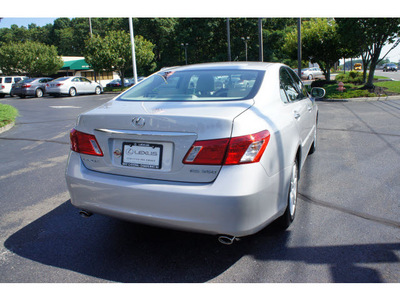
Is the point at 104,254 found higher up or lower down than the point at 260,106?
lower down

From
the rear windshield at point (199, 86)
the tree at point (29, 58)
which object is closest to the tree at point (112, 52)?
the tree at point (29, 58)

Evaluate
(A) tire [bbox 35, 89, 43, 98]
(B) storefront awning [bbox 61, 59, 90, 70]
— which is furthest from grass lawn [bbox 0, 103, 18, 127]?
(B) storefront awning [bbox 61, 59, 90, 70]

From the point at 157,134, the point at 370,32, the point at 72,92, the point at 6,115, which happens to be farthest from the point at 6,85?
the point at 157,134

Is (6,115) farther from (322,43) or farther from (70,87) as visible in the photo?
(322,43)

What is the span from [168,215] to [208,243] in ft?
2.65

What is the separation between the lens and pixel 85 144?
2891 millimetres

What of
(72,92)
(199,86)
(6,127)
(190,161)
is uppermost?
(199,86)

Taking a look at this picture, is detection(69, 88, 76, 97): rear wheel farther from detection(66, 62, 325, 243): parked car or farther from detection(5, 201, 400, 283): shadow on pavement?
detection(66, 62, 325, 243): parked car

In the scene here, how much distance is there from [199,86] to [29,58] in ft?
132

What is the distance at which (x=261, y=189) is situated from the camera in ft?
8.20

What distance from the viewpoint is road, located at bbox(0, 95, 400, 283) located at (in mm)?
2666
